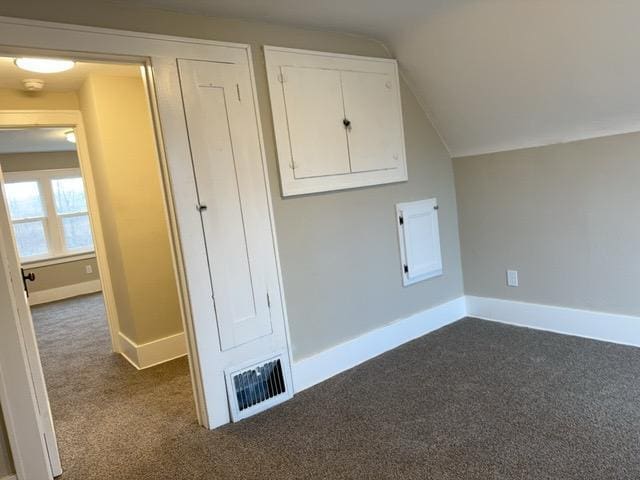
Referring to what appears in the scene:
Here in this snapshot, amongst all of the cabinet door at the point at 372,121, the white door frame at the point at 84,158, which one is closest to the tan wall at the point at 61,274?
the white door frame at the point at 84,158

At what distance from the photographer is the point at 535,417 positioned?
2107 mm

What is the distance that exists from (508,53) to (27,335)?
9.70ft

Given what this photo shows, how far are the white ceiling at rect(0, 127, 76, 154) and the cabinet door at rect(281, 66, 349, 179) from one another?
308cm

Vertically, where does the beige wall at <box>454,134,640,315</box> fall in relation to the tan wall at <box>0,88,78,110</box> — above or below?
below

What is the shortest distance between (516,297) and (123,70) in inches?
131

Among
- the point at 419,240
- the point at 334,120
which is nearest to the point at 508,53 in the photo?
the point at 334,120

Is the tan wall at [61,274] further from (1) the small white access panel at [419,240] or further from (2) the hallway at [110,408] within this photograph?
(1) the small white access panel at [419,240]

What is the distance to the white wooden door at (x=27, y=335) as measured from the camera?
6.61ft

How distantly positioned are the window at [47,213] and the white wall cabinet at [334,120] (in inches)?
197

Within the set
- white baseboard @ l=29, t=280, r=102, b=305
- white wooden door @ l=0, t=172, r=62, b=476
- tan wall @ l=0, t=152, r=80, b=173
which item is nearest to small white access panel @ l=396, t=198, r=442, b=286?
white wooden door @ l=0, t=172, r=62, b=476

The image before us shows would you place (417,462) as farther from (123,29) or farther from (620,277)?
(123,29)

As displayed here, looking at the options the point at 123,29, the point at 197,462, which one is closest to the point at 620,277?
the point at 197,462

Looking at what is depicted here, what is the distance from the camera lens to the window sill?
21.0 ft

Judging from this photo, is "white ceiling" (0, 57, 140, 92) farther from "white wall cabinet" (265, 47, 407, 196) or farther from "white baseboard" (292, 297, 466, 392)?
"white baseboard" (292, 297, 466, 392)
